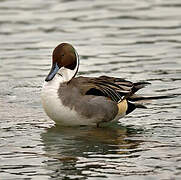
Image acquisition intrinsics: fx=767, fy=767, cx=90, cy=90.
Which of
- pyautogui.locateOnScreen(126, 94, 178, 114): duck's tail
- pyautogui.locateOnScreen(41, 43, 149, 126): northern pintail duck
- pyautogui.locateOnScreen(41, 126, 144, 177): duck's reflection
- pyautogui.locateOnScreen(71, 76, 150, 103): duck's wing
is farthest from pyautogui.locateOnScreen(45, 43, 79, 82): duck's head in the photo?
pyautogui.locateOnScreen(126, 94, 178, 114): duck's tail

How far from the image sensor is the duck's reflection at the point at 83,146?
830cm

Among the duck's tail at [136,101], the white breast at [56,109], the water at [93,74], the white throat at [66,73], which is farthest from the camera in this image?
the duck's tail at [136,101]

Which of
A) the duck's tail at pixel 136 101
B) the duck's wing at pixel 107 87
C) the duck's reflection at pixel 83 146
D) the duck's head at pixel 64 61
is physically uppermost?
the duck's head at pixel 64 61

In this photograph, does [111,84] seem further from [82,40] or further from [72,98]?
[82,40]

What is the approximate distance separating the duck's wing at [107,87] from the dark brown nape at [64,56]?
239mm

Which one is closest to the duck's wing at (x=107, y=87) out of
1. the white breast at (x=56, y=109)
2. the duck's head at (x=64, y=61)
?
the duck's head at (x=64, y=61)

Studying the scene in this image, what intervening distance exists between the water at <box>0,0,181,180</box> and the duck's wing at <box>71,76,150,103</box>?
16.3 inches

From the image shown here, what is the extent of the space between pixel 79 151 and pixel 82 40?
6674 millimetres

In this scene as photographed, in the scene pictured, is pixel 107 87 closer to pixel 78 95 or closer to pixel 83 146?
pixel 78 95

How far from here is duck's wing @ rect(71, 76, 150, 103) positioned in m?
10.0

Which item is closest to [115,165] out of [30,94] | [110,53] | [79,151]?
[79,151]

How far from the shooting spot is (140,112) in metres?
11.0

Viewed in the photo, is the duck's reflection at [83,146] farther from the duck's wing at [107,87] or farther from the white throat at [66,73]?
the white throat at [66,73]

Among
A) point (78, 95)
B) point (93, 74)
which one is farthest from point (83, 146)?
point (93, 74)
